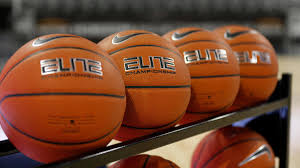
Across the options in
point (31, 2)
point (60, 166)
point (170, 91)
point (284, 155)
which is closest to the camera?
point (60, 166)

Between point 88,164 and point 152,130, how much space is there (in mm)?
233

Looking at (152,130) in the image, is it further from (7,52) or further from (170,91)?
(7,52)

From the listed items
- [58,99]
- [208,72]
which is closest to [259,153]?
[208,72]

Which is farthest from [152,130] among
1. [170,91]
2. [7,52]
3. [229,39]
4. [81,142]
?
[7,52]

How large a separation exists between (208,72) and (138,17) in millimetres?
6968

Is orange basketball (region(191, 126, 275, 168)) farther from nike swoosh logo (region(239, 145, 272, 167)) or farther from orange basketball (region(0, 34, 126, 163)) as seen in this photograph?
orange basketball (region(0, 34, 126, 163))

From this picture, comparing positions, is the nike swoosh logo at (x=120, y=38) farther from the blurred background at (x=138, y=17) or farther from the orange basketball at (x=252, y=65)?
the blurred background at (x=138, y=17)

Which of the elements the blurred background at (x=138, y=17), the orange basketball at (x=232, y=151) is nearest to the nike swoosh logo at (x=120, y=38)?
the orange basketball at (x=232, y=151)

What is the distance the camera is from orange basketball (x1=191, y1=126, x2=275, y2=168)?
44.0 inches

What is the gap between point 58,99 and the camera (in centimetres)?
59

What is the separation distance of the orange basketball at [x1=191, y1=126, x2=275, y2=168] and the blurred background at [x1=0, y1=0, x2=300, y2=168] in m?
6.37

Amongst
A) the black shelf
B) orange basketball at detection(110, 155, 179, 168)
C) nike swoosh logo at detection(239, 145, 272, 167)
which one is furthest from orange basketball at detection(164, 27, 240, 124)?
nike swoosh logo at detection(239, 145, 272, 167)

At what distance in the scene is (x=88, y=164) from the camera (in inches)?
24.0

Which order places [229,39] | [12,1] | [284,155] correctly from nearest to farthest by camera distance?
[229,39] < [284,155] < [12,1]
